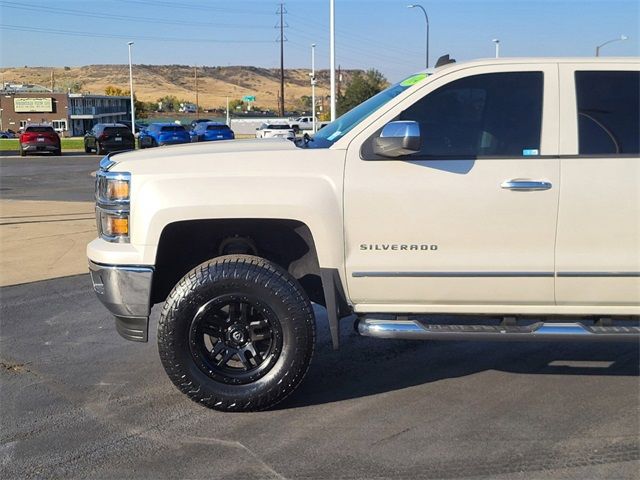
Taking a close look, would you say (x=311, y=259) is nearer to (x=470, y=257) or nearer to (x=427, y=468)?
(x=470, y=257)

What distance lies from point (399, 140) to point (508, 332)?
4.35 feet

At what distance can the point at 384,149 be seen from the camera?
4.38 meters

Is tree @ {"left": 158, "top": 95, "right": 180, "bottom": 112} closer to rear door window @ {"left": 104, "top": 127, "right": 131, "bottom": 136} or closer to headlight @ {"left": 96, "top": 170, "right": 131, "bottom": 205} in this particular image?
rear door window @ {"left": 104, "top": 127, "right": 131, "bottom": 136}

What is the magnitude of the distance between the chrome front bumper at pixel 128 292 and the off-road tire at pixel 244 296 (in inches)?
6.2

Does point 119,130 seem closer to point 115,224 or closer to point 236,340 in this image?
point 115,224

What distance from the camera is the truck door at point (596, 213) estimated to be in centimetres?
441

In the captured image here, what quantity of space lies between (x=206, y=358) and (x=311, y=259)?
0.92 metres

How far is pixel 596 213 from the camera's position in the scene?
442 centimetres

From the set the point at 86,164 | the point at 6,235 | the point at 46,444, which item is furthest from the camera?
the point at 86,164

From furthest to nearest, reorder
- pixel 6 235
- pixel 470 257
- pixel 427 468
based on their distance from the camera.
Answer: pixel 6 235
pixel 470 257
pixel 427 468

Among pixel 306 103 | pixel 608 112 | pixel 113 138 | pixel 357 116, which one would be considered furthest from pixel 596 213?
pixel 306 103

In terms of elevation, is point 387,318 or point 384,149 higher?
point 384,149

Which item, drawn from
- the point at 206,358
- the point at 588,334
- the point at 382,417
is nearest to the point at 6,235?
the point at 206,358

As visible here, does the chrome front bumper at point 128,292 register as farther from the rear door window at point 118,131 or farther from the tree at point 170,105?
the tree at point 170,105
